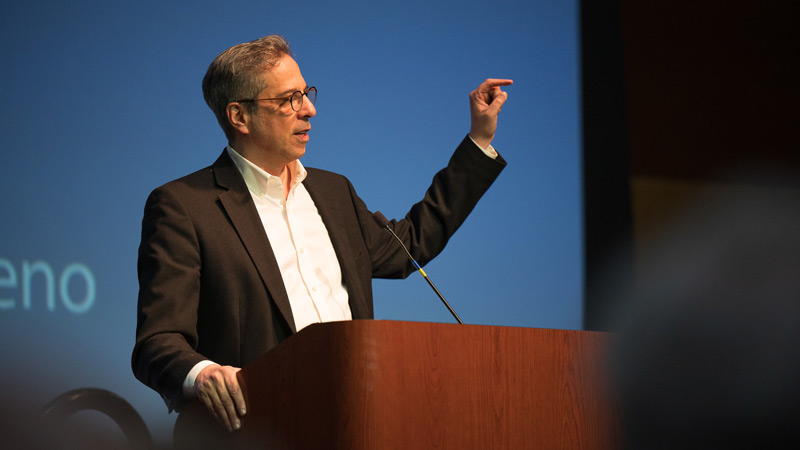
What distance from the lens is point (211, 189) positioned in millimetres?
2006

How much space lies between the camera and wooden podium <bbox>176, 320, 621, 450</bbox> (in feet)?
4.05

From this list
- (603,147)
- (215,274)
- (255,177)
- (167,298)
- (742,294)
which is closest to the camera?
(167,298)

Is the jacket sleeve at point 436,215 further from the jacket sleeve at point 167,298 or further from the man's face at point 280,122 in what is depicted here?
the jacket sleeve at point 167,298

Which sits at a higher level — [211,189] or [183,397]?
[211,189]

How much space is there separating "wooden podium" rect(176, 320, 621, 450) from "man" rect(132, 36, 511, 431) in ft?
0.93

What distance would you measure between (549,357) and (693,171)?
8.22 ft

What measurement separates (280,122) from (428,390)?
1036 mm

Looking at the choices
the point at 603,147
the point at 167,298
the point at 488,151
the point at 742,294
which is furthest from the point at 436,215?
the point at 742,294

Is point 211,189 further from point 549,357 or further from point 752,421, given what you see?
point 752,421

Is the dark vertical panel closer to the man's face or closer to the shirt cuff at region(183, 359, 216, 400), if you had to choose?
the man's face

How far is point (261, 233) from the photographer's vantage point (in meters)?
1.96

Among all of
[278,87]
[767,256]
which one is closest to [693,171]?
[767,256]

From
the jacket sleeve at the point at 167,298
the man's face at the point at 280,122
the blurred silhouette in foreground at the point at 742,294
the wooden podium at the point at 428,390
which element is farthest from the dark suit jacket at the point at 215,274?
the blurred silhouette in foreground at the point at 742,294

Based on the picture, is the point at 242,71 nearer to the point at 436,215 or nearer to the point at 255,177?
the point at 255,177
